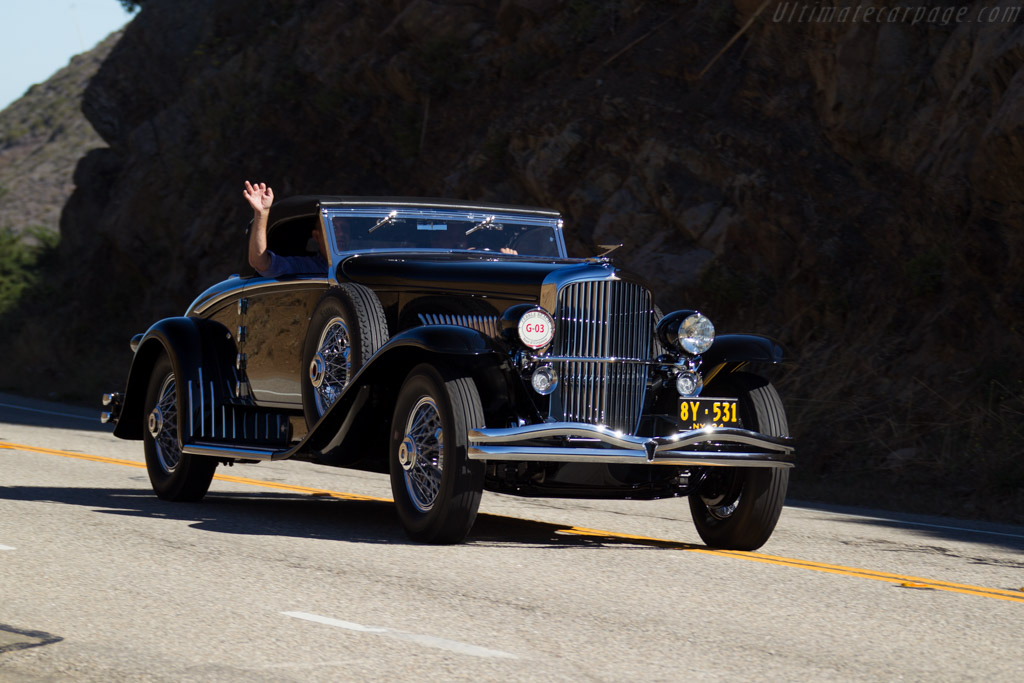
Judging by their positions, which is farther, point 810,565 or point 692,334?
point 692,334

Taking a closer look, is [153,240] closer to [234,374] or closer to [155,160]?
[155,160]

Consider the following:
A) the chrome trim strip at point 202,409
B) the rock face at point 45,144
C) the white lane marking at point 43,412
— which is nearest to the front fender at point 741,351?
the chrome trim strip at point 202,409

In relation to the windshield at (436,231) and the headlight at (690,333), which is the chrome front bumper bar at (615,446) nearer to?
the headlight at (690,333)

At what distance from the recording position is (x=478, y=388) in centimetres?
743

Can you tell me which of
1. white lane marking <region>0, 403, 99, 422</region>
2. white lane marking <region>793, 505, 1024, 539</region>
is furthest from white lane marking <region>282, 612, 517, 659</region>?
white lane marking <region>0, 403, 99, 422</region>

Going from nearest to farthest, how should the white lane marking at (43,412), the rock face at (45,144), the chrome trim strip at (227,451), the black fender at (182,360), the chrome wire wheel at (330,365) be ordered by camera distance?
the chrome wire wheel at (330,365)
the chrome trim strip at (227,451)
the black fender at (182,360)
the white lane marking at (43,412)
the rock face at (45,144)

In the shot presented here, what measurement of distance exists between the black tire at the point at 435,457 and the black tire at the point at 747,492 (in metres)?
1.54

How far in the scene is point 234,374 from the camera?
9.52m

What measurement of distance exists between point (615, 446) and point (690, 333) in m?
0.91

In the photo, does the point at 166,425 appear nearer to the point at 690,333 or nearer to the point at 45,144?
the point at 690,333

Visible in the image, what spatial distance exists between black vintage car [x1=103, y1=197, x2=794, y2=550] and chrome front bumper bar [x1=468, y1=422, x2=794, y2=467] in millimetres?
10

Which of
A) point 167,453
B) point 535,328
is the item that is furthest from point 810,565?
point 167,453

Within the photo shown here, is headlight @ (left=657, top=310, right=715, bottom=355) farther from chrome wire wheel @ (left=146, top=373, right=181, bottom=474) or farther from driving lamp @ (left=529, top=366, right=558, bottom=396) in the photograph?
chrome wire wheel @ (left=146, top=373, right=181, bottom=474)

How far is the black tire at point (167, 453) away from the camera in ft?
30.0
